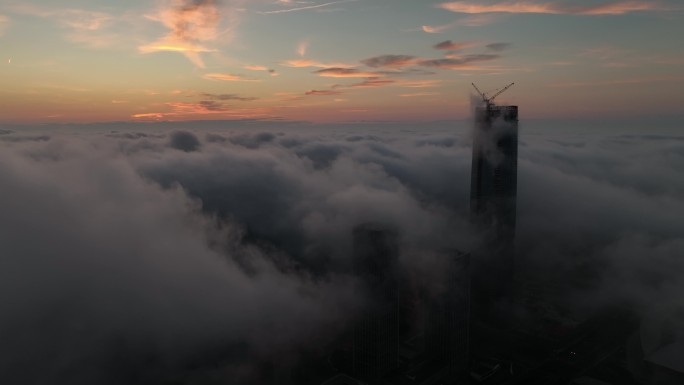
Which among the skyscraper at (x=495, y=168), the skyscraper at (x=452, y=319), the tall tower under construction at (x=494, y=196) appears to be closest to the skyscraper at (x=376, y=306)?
the skyscraper at (x=452, y=319)

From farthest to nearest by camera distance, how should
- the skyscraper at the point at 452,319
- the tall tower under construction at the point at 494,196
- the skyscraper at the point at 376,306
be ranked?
the tall tower under construction at the point at 494,196
the skyscraper at the point at 452,319
the skyscraper at the point at 376,306

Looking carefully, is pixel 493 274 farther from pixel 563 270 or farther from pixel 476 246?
pixel 563 270

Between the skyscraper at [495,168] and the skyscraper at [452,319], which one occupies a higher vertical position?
the skyscraper at [495,168]

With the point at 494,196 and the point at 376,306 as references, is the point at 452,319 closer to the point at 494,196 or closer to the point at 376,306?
the point at 376,306

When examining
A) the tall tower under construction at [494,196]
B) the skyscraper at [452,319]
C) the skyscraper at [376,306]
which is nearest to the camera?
the skyscraper at [376,306]

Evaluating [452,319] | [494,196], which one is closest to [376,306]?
[452,319]

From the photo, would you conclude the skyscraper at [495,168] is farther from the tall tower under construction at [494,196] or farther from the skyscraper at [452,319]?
the skyscraper at [452,319]

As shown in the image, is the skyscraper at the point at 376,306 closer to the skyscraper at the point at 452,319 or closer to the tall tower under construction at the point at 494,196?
the skyscraper at the point at 452,319

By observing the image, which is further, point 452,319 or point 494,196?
point 494,196

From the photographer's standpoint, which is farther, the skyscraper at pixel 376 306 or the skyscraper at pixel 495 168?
the skyscraper at pixel 495 168
